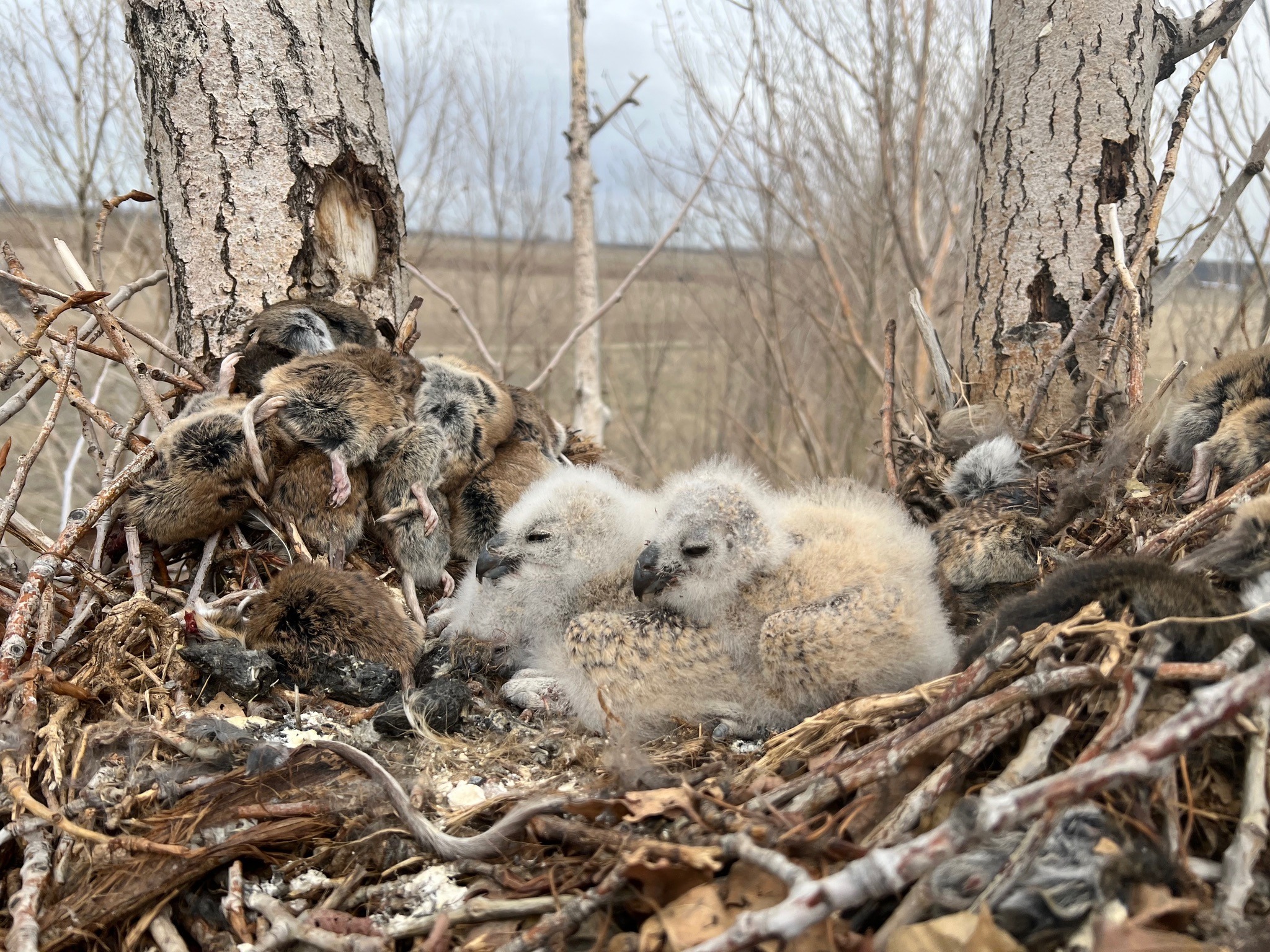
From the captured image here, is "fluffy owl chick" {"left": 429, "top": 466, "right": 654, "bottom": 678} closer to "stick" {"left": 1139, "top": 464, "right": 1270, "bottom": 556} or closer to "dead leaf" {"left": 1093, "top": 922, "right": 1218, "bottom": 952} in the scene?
"stick" {"left": 1139, "top": 464, "right": 1270, "bottom": 556}

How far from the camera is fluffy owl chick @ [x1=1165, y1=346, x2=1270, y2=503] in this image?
266 centimetres

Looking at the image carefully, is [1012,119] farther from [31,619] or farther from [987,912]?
[31,619]

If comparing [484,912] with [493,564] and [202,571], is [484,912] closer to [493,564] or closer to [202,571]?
[493,564]

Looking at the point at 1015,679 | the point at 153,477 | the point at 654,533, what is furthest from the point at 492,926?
the point at 153,477

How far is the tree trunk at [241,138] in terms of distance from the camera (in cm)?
324

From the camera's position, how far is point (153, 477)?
9.07ft

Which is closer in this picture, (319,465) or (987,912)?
(987,912)

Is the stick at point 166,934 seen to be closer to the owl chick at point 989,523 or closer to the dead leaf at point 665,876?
the dead leaf at point 665,876

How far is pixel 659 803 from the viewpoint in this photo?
166 centimetres

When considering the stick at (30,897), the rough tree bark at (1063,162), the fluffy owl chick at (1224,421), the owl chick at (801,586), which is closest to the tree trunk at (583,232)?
the rough tree bark at (1063,162)

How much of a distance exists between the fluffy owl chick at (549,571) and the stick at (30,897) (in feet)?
4.34

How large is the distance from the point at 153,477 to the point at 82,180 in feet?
24.3

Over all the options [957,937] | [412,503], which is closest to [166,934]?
[957,937]

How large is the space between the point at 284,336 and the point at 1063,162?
129 inches
